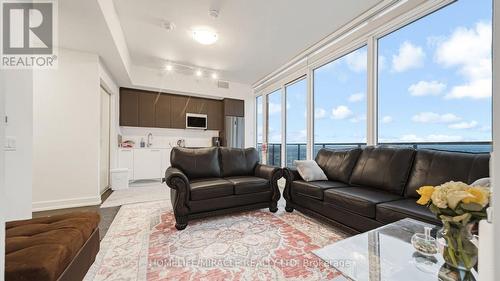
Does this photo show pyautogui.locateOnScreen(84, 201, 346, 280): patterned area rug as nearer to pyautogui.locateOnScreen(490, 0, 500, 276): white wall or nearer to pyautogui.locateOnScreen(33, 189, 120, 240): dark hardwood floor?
pyautogui.locateOnScreen(33, 189, 120, 240): dark hardwood floor

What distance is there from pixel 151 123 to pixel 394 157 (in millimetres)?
5137

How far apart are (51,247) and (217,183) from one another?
169cm

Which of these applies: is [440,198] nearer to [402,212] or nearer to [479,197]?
[479,197]

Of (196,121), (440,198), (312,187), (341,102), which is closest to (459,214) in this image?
(440,198)

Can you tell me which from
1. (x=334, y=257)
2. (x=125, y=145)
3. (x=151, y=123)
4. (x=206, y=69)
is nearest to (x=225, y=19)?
(x=206, y=69)

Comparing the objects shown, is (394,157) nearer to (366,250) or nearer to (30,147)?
(366,250)

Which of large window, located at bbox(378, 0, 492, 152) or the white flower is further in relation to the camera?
large window, located at bbox(378, 0, 492, 152)

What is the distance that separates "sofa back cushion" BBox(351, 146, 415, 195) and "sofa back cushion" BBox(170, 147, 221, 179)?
196 cm

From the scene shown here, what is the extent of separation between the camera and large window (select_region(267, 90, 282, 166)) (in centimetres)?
525

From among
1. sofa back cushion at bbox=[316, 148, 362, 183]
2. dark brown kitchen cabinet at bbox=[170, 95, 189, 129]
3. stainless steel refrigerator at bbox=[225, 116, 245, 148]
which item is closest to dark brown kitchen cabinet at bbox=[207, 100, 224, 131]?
stainless steel refrigerator at bbox=[225, 116, 245, 148]

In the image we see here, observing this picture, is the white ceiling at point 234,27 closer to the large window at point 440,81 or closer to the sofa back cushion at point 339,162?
the large window at point 440,81

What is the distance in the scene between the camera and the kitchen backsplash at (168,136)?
530cm

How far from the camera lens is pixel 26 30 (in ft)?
7.93

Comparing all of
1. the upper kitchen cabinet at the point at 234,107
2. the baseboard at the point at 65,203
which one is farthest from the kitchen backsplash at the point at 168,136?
the baseboard at the point at 65,203
